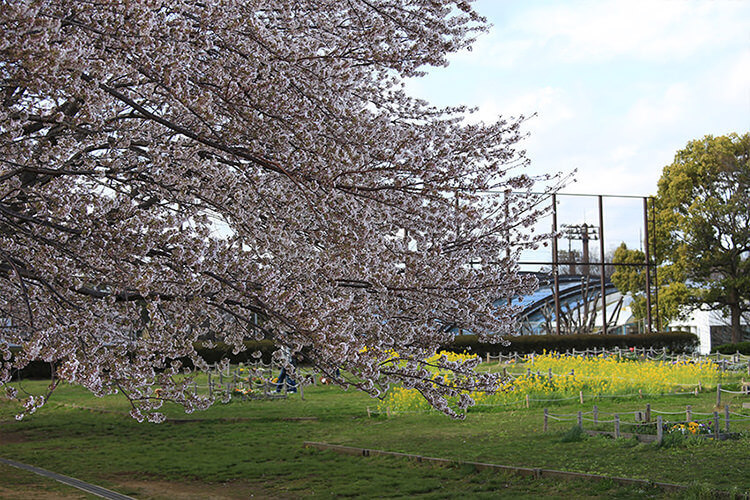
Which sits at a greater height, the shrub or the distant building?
the distant building

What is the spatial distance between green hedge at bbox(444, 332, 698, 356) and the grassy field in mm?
13178

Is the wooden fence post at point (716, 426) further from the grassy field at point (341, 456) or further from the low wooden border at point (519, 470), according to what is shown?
the low wooden border at point (519, 470)

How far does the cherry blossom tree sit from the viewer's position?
172 inches

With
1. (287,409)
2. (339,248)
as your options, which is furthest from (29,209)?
(287,409)

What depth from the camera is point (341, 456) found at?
10.4 meters

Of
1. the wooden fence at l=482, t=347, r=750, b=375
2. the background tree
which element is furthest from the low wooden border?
the background tree

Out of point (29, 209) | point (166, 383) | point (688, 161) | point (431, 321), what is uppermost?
point (688, 161)

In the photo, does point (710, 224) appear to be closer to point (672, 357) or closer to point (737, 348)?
point (737, 348)

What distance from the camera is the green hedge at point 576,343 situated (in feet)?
93.8

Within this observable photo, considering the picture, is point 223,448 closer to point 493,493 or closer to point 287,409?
point 287,409

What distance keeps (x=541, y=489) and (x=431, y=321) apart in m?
3.08

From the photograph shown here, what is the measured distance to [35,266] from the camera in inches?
180

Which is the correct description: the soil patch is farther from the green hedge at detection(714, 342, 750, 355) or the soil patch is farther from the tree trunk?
the tree trunk

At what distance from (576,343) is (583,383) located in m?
14.2
